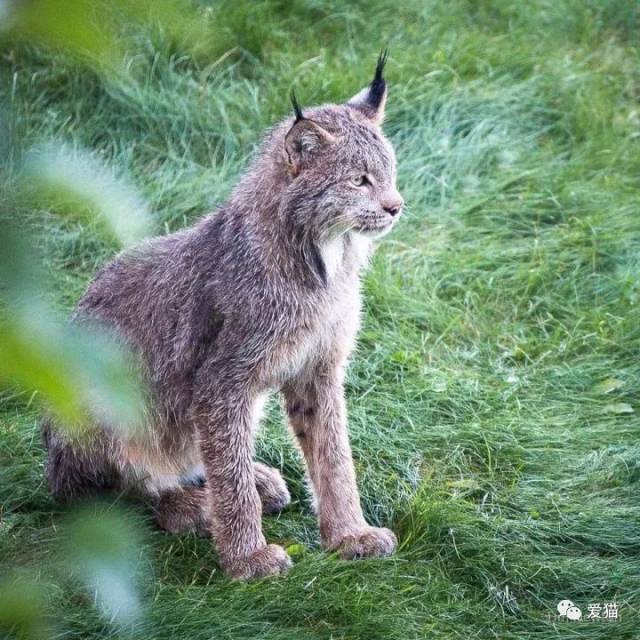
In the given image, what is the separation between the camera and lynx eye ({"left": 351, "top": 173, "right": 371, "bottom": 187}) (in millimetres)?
4059

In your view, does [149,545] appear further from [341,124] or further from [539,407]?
[539,407]

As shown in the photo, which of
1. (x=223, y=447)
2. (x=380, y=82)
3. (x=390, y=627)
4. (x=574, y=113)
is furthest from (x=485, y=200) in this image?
(x=390, y=627)

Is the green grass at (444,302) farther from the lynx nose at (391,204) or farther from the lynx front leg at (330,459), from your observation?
the lynx nose at (391,204)

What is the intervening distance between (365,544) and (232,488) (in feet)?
1.73

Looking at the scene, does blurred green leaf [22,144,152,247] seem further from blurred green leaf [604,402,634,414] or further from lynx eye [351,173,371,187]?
blurred green leaf [604,402,634,414]

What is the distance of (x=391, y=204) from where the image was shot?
4047mm

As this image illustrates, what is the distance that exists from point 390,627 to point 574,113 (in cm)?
443

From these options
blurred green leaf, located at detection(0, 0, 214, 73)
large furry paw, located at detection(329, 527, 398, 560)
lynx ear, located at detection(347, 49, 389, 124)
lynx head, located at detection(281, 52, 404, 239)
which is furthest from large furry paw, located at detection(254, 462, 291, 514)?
blurred green leaf, located at detection(0, 0, 214, 73)

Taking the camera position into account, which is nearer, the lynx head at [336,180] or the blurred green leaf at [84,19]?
the blurred green leaf at [84,19]

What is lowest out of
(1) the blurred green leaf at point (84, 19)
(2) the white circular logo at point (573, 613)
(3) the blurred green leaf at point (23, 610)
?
(2) the white circular logo at point (573, 613)

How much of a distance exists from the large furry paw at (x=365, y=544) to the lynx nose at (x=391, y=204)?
117 centimetres

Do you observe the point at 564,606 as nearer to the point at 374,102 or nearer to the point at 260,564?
the point at 260,564

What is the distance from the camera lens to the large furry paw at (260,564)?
4.04m

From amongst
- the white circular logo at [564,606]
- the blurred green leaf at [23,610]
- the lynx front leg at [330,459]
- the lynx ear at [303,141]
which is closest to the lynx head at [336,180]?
the lynx ear at [303,141]
